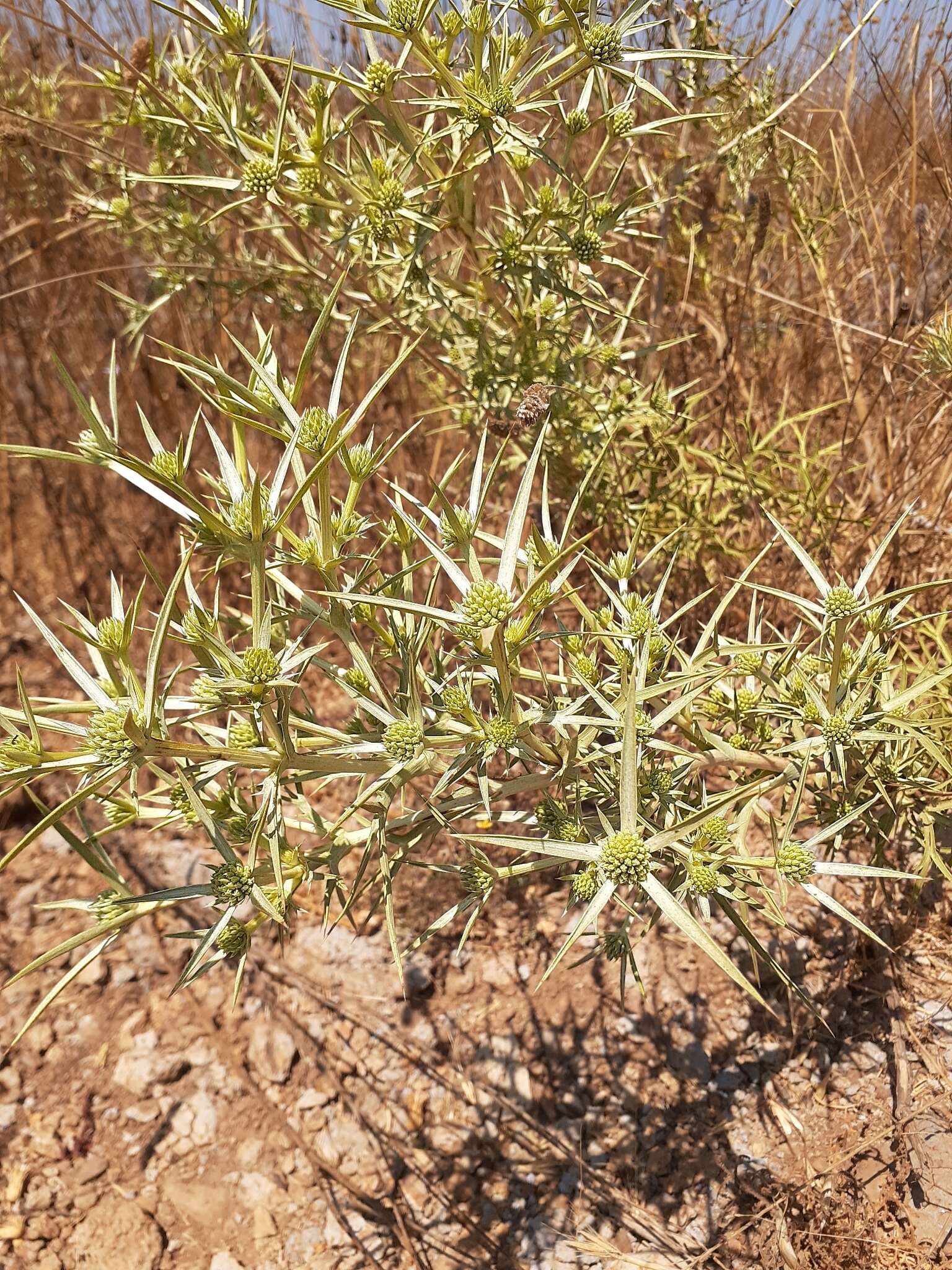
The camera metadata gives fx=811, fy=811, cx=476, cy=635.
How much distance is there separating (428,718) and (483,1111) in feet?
3.80

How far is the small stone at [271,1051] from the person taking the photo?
6.20 ft

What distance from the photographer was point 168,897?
92cm

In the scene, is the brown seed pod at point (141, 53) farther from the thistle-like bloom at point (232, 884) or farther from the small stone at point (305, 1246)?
the small stone at point (305, 1246)

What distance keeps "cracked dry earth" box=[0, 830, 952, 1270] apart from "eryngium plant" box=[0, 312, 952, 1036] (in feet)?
1.93

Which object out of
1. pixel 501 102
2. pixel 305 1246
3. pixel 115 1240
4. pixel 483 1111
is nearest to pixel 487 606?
pixel 501 102

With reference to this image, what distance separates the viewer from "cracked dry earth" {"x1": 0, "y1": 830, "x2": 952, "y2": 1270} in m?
1.43

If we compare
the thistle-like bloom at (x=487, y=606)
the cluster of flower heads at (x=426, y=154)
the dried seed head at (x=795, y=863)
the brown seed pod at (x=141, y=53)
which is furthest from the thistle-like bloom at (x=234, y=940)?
the brown seed pod at (x=141, y=53)

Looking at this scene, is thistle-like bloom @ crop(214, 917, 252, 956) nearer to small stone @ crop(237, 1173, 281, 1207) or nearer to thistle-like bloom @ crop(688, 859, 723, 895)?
thistle-like bloom @ crop(688, 859, 723, 895)

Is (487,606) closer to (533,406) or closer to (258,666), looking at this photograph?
(258,666)

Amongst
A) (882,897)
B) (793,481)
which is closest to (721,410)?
(793,481)

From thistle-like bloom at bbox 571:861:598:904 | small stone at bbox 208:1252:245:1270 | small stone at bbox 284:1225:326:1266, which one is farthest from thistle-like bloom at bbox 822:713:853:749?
small stone at bbox 208:1252:245:1270

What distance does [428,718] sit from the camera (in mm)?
1051

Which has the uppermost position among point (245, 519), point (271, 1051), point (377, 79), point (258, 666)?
point (377, 79)

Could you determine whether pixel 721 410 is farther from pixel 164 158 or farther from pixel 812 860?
pixel 164 158
